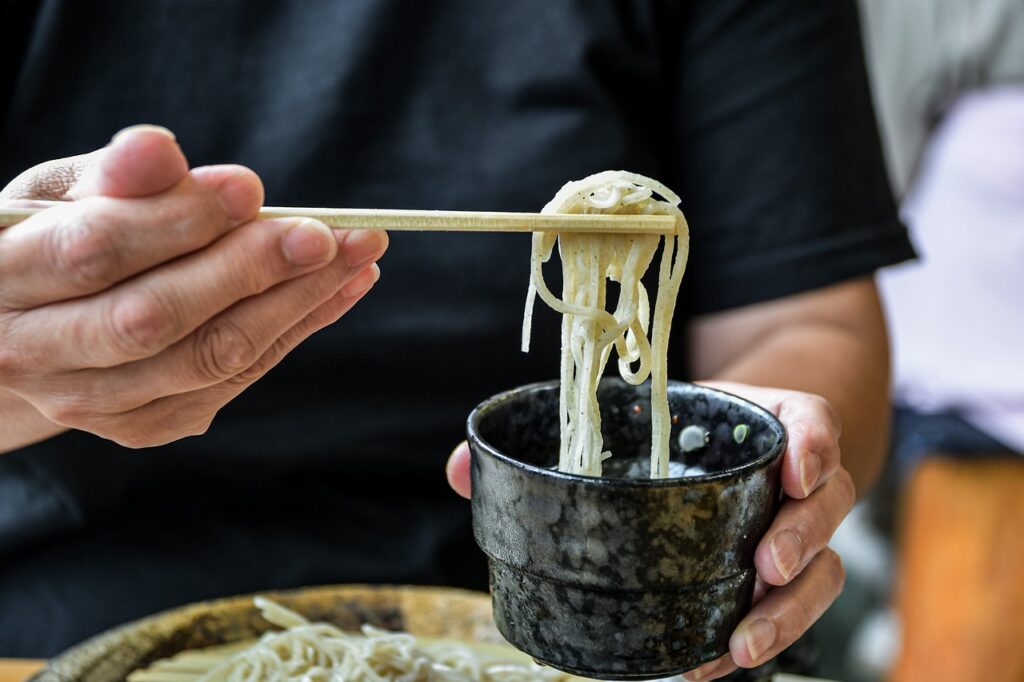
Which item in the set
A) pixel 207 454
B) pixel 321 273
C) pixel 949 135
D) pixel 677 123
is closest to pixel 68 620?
pixel 207 454

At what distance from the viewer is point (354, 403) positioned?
1.33 metres

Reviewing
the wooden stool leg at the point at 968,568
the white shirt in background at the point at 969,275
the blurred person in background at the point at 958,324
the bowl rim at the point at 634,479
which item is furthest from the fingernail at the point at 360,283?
the white shirt in background at the point at 969,275

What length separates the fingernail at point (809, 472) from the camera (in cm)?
79

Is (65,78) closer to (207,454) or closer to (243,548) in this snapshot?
(207,454)

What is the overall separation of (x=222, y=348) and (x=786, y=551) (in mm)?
439

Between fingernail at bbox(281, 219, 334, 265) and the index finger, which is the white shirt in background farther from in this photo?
fingernail at bbox(281, 219, 334, 265)

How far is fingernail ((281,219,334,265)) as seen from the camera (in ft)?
2.27

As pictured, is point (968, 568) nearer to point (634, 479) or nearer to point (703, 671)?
point (703, 671)

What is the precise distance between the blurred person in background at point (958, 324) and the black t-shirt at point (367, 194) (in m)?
0.94

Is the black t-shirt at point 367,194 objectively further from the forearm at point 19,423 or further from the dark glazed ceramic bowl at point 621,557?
the dark glazed ceramic bowl at point 621,557

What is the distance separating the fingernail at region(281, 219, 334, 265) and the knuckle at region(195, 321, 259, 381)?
0.09 m

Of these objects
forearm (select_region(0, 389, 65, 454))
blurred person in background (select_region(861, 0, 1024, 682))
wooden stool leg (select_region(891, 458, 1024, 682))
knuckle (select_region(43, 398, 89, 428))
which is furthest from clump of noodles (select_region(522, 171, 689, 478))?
wooden stool leg (select_region(891, 458, 1024, 682))

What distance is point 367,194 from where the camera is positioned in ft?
4.37

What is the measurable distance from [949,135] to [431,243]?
216 cm
